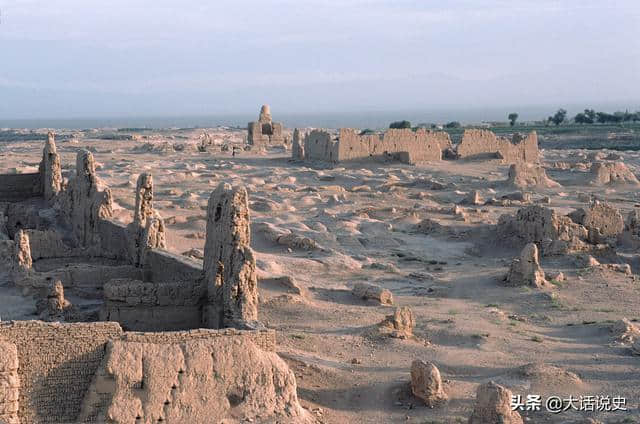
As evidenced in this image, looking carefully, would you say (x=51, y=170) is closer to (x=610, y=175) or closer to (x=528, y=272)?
(x=528, y=272)

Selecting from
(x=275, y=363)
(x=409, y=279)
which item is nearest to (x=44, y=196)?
(x=409, y=279)

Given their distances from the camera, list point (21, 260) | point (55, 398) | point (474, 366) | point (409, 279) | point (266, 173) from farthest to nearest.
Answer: point (266, 173) → point (409, 279) → point (21, 260) → point (474, 366) → point (55, 398)

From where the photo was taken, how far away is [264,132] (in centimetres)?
5347

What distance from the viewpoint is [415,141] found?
3906 centimetres

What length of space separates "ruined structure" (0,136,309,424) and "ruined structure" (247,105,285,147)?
120 ft

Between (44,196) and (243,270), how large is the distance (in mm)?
13098

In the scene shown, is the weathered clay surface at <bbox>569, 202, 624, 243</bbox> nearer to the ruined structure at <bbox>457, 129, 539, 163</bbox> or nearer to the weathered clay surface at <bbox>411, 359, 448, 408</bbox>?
the weathered clay surface at <bbox>411, 359, 448, 408</bbox>

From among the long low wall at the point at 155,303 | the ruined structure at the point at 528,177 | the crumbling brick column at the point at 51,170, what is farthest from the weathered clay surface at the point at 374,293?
the ruined structure at the point at 528,177

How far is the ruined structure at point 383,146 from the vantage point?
3803 centimetres

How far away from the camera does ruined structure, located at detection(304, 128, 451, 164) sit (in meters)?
38.0

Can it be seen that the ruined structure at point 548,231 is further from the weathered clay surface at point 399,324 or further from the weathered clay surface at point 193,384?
the weathered clay surface at point 193,384

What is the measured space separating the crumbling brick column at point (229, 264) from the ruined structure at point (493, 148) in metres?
30.5

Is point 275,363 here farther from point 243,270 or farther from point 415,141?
point 415,141

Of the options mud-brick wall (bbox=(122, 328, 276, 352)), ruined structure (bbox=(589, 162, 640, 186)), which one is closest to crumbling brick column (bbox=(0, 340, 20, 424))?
mud-brick wall (bbox=(122, 328, 276, 352))
